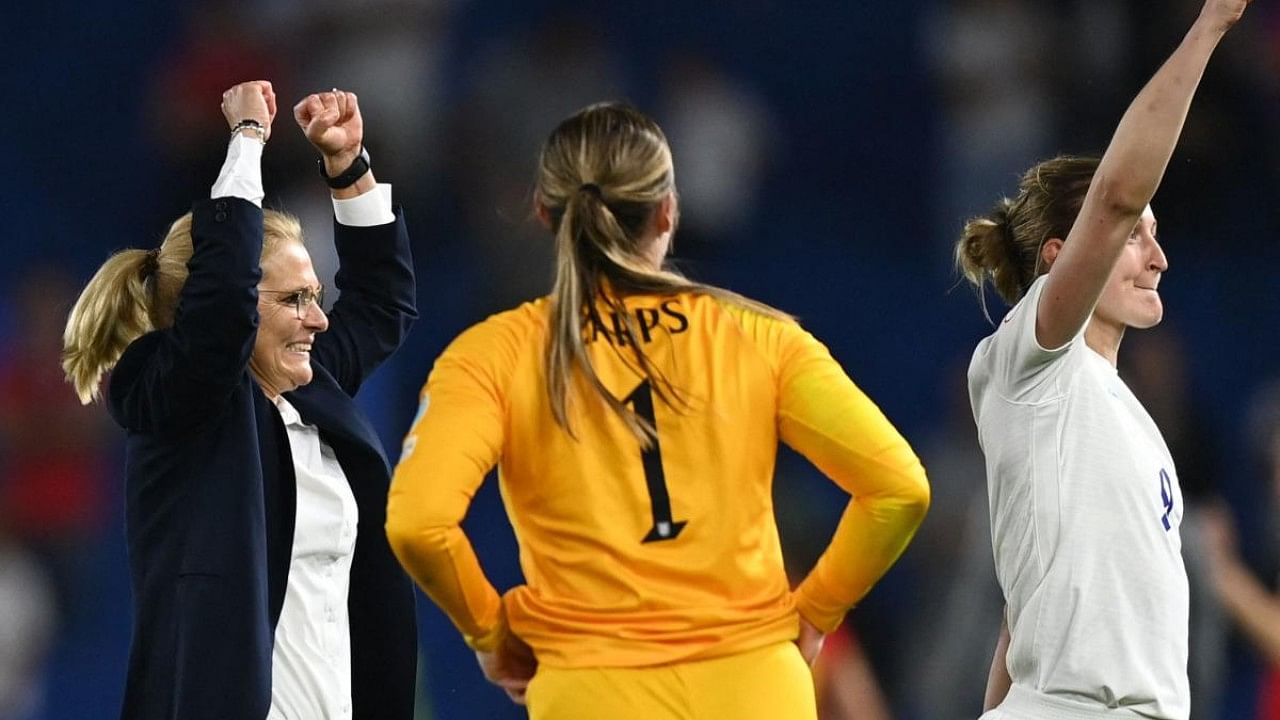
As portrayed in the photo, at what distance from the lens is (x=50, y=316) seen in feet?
18.9

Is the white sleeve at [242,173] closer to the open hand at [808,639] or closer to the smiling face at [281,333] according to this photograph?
the smiling face at [281,333]

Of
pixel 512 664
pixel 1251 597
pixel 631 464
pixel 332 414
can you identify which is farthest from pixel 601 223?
pixel 1251 597

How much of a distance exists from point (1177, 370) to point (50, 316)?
366 cm

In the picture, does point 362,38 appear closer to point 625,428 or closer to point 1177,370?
point 1177,370

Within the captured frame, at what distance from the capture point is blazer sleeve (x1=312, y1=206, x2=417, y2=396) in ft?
10.3

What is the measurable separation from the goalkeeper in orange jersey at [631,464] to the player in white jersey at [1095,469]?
1.02ft

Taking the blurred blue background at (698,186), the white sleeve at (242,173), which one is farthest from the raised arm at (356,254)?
the blurred blue background at (698,186)

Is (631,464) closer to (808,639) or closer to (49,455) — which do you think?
(808,639)

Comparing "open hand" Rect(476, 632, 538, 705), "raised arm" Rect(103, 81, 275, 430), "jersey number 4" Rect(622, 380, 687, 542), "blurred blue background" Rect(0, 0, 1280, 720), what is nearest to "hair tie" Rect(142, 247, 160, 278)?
"raised arm" Rect(103, 81, 275, 430)

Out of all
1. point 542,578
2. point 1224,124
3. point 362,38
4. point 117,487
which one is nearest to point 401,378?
point 117,487

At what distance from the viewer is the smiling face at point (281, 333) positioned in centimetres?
285

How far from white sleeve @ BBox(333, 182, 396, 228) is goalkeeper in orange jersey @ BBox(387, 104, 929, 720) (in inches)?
35.3

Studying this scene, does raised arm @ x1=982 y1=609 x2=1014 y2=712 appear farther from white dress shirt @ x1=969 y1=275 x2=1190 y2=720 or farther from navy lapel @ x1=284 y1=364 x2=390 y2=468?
navy lapel @ x1=284 y1=364 x2=390 y2=468

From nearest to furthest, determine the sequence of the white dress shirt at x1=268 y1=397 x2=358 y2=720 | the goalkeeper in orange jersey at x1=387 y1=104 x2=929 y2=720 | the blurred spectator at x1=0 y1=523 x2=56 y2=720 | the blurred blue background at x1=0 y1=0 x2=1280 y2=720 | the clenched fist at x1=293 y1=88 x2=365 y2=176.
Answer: the goalkeeper in orange jersey at x1=387 y1=104 x2=929 y2=720
the white dress shirt at x1=268 y1=397 x2=358 y2=720
the clenched fist at x1=293 y1=88 x2=365 y2=176
the blurred spectator at x1=0 y1=523 x2=56 y2=720
the blurred blue background at x1=0 y1=0 x2=1280 y2=720
